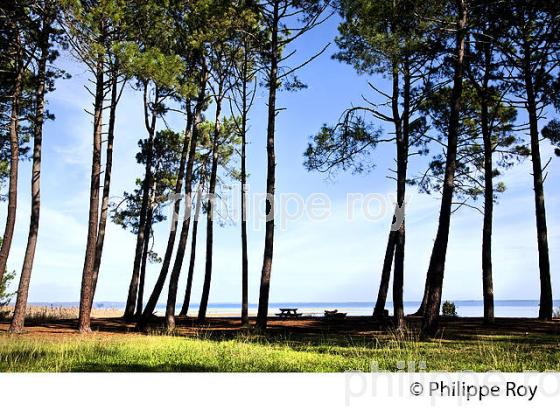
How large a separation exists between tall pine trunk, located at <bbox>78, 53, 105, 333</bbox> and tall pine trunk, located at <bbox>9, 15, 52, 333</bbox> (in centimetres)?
158

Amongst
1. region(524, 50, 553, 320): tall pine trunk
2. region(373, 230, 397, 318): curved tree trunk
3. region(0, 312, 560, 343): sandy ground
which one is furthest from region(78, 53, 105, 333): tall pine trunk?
region(524, 50, 553, 320): tall pine trunk

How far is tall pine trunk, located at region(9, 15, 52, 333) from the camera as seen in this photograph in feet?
45.9

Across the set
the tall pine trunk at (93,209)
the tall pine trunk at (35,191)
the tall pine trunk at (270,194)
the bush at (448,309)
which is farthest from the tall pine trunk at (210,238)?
the bush at (448,309)

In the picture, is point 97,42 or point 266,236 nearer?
point 97,42

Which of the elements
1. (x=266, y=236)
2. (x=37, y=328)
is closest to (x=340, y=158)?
(x=266, y=236)

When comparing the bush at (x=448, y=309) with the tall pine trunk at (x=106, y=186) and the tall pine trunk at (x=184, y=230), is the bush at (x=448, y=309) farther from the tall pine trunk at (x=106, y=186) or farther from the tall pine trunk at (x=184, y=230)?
the tall pine trunk at (x=106, y=186)

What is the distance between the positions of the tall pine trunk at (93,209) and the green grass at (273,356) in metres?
3.32

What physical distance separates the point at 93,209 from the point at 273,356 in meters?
7.75

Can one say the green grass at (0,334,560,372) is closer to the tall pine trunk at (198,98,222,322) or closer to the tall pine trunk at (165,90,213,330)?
the tall pine trunk at (165,90,213,330)

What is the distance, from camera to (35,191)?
1464 centimetres
